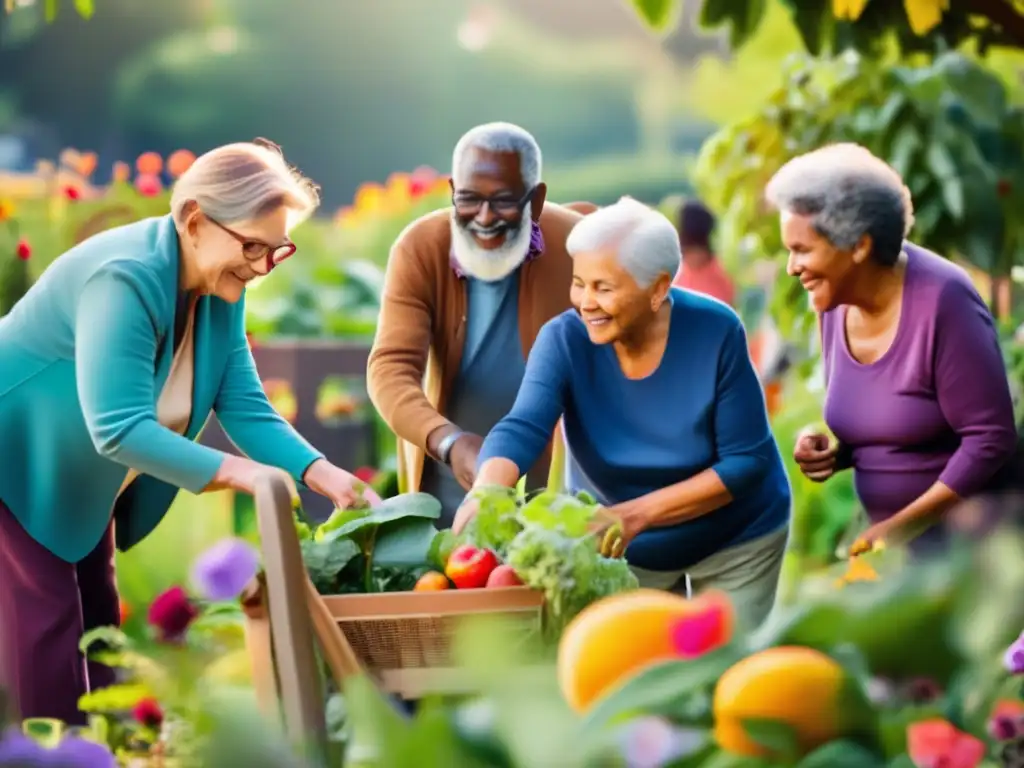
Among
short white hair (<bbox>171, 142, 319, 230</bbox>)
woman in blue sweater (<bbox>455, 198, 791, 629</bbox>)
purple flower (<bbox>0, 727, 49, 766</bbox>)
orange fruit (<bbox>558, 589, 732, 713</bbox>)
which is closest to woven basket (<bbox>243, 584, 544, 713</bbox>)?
woman in blue sweater (<bbox>455, 198, 791, 629</bbox>)

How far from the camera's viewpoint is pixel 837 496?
17.9ft

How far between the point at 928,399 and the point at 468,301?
0.90m

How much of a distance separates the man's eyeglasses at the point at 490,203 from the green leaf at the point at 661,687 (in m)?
2.25

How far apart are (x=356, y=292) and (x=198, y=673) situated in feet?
20.5

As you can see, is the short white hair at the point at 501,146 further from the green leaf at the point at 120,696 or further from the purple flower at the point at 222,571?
the purple flower at the point at 222,571

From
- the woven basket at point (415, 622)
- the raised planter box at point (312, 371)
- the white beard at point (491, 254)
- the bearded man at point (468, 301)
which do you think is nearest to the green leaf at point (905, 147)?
the raised planter box at point (312, 371)

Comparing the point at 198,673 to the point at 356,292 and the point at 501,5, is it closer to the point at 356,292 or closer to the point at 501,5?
the point at 356,292

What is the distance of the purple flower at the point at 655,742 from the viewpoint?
0.75 metres

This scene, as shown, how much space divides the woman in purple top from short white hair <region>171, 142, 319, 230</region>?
0.86 meters

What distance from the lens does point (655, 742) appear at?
0.78 meters

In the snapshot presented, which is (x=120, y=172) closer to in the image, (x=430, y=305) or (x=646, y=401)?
(x=430, y=305)

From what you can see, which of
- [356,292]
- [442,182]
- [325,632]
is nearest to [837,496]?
[442,182]

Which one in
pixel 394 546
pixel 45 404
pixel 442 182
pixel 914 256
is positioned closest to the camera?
pixel 394 546

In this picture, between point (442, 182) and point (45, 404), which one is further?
point (442, 182)
